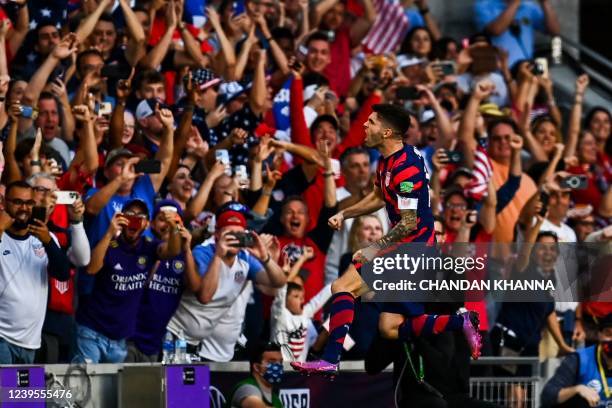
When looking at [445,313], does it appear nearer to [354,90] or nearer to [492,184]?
[492,184]

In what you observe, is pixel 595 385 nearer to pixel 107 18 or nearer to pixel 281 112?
pixel 281 112

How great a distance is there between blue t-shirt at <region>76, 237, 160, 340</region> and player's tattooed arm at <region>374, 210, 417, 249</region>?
245cm

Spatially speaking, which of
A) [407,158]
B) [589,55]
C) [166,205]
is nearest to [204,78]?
[166,205]

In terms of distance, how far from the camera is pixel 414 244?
12961 mm

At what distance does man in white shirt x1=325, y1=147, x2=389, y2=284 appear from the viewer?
53.4ft

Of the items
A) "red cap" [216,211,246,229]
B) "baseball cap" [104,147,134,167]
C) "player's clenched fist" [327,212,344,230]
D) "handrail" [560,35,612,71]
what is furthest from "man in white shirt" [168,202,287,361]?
"handrail" [560,35,612,71]

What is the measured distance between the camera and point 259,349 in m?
13.8

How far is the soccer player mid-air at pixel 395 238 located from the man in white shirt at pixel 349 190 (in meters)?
3.27

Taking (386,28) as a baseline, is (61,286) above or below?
below

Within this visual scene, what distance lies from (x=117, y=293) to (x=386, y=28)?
7.59 metres

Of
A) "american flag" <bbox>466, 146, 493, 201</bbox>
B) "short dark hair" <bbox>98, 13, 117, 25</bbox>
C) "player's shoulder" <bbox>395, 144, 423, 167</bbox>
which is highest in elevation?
"short dark hair" <bbox>98, 13, 117, 25</bbox>

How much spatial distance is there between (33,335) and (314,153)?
384 cm

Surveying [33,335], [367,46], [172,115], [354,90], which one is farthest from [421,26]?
[33,335]

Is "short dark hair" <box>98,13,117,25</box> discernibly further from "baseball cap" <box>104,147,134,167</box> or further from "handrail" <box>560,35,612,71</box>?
"handrail" <box>560,35,612,71</box>
